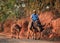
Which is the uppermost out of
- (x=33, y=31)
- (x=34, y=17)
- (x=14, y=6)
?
(x=14, y=6)

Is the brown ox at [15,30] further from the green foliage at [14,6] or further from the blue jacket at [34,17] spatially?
the blue jacket at [34,17]

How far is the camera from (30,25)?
205 inches

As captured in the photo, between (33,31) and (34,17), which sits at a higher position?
(34,17)

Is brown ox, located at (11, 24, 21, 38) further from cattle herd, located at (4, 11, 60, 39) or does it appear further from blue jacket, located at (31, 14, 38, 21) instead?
blue jacket, located at (31, 14, 38, 21)

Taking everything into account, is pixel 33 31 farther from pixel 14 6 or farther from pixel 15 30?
pixel 14 6

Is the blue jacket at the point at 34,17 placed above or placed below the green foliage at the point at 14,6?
below

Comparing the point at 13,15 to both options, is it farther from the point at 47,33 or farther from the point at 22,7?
the point at 47,33

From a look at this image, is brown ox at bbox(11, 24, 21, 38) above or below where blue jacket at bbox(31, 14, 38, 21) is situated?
below

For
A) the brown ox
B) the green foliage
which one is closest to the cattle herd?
the brown ox

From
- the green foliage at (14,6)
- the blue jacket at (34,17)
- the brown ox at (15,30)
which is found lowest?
the brown ox at (15,30)

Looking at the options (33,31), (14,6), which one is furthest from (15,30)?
(14,6)

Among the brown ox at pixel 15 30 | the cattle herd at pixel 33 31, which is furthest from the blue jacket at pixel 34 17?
the brown ox at pixel 15 30

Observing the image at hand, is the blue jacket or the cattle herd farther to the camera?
the blue jacket

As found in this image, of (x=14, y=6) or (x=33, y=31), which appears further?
(x=14, y=6)
